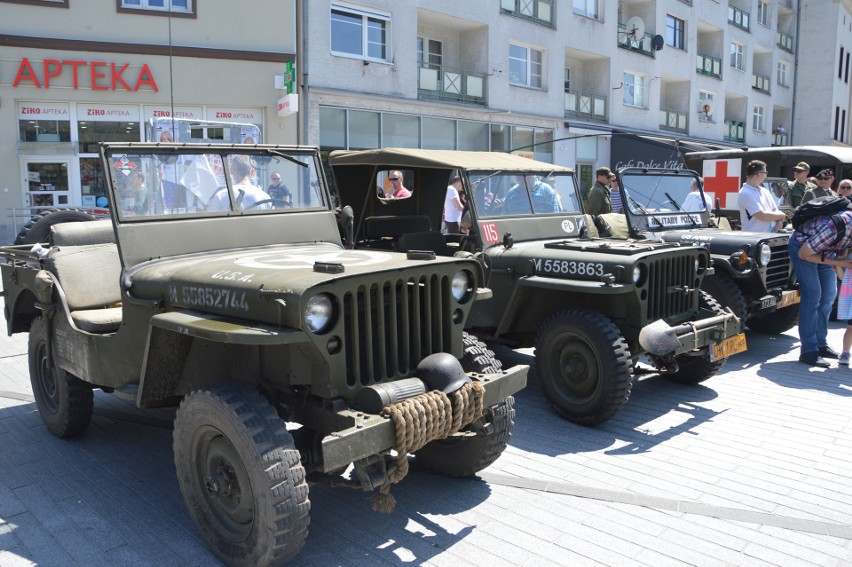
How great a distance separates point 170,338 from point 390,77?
14.3m

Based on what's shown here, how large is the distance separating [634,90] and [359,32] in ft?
38.5

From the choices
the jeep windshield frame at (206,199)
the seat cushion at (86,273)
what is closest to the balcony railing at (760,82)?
the jeep windshield frame at (206,199)

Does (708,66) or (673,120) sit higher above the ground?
(708,66)

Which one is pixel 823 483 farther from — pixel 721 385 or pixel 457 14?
pixel 457 14

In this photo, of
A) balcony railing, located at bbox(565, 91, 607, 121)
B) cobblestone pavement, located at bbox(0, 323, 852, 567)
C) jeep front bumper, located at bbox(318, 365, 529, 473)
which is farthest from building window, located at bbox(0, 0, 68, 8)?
balcony railing, located at bbox(565, 91, 607, 121)

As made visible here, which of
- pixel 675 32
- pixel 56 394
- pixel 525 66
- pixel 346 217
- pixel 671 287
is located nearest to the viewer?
pixel 56 394

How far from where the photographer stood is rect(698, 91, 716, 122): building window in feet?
88.9

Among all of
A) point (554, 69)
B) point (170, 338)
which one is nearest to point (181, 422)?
point (170, 338)

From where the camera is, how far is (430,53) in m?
18.8

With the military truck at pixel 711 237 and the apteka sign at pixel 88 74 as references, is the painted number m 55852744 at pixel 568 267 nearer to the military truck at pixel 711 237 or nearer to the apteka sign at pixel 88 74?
the military truck at pixel 711 237

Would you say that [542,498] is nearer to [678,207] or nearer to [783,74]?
[678,207]

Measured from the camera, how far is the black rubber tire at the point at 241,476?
9.54ft

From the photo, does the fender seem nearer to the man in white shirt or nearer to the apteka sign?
the man in white shirt

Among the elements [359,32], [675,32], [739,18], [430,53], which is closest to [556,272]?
[359,32]
